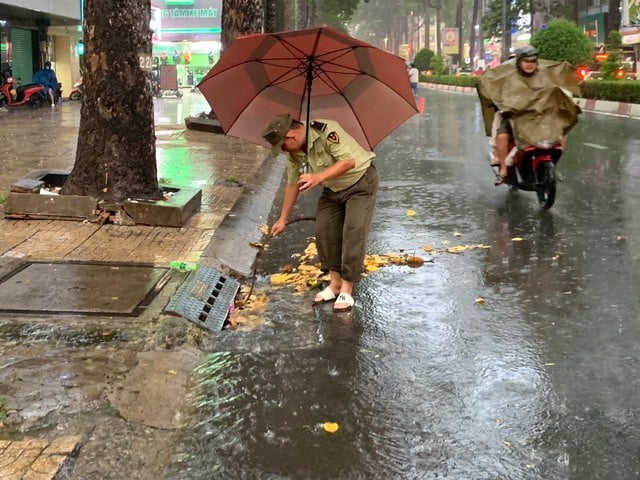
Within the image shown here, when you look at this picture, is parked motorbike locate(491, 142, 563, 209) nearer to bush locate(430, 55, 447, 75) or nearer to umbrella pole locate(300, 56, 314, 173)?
umbrella pole locate(300, 56, 314, 173)

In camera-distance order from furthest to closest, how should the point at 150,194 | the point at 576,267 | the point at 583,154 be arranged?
1. the point at 583,154
2. the point at 150,194
3. the point at 576,267

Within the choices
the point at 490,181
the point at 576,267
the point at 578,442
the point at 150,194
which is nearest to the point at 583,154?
the point at 490,181

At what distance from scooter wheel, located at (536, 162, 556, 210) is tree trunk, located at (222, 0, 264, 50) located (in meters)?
9.40

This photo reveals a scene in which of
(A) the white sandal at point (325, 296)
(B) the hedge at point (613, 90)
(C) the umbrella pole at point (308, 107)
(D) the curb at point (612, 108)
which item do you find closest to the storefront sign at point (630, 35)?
(B) the hedge at point (613, 90)

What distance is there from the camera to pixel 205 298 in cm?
492

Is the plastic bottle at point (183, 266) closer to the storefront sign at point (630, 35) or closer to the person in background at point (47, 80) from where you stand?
the person in background at point (47, 80)

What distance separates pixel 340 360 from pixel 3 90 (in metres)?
21.7

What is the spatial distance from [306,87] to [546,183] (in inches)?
153

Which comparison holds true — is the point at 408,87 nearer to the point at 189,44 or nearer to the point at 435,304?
the point at 435,304

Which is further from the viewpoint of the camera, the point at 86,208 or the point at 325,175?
the point at 86,208

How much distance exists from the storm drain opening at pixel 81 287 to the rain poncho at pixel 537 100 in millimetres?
4475

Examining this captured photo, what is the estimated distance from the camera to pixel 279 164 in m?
12.7

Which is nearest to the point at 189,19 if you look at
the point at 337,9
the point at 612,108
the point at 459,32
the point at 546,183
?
the point at 337,9

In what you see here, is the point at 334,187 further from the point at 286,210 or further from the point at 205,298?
the point at 205,298
